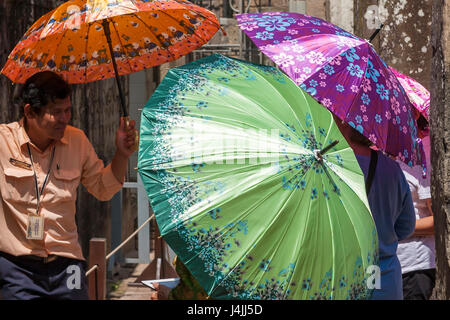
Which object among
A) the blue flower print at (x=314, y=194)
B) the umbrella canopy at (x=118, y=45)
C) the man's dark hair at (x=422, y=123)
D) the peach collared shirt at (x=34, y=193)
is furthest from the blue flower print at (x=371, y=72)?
the peach collared shirt at (x=34, y=193)

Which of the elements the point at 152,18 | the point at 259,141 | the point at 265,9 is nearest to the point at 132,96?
the point at 265,9

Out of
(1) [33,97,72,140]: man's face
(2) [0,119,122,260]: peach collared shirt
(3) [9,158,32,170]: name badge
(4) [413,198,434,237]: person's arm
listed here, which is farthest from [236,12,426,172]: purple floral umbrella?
(3) [9,158,32,170]: name badge

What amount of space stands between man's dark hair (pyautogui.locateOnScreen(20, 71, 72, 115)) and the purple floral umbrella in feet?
3.08

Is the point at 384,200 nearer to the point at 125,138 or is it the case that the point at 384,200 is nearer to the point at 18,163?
the point at 125,138

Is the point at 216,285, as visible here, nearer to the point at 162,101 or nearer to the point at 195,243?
the point at 195,243

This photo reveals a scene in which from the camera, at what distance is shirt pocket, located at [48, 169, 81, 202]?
388 cm

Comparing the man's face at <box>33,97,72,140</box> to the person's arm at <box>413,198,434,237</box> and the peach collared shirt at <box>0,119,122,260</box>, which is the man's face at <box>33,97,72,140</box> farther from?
the person's arm at <box>413,198,434,237</box>

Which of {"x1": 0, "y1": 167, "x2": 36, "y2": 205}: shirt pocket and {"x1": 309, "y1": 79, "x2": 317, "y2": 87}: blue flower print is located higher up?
{"x1": 309, "y1": 79, "x2": 317, "y2": 87}: blue flower print

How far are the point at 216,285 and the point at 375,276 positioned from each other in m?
0.84

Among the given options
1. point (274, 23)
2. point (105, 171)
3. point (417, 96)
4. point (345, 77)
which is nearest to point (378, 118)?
point (345, 77)

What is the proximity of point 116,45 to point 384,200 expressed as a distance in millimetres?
1686

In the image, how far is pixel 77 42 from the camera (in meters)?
4.27

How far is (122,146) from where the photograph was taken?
3945 millimetres

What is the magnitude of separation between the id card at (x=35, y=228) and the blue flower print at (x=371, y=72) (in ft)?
5.52
